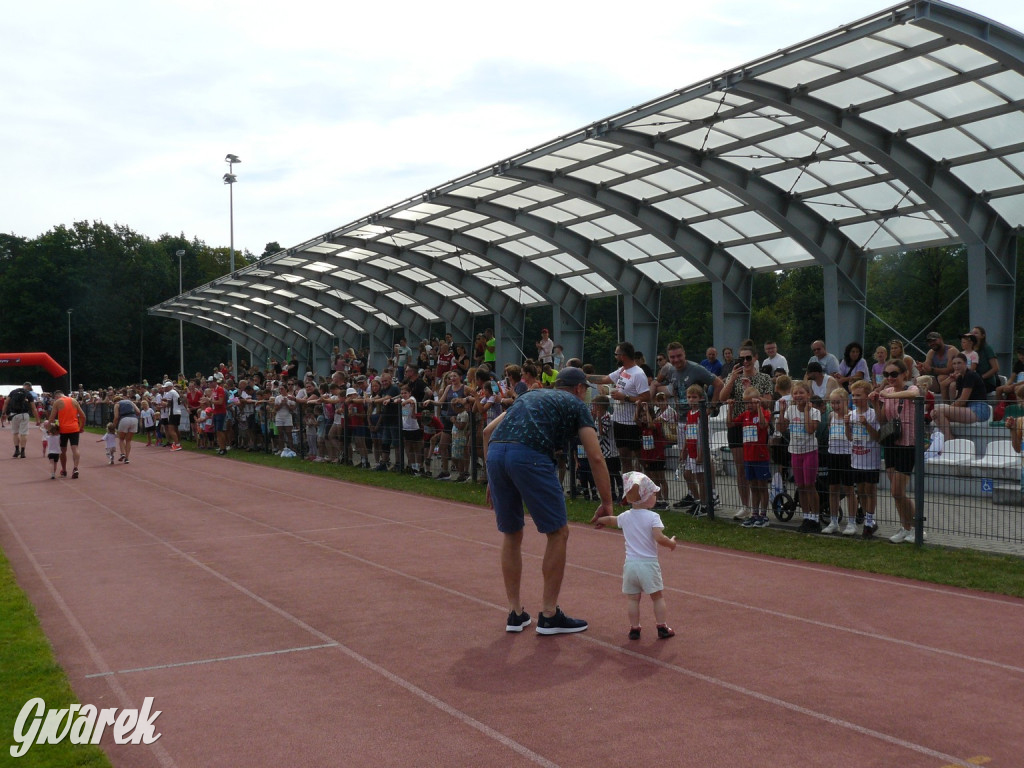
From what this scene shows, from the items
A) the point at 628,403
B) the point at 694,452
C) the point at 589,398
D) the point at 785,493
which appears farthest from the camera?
the point at 589,398

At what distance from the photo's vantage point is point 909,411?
9.77 m

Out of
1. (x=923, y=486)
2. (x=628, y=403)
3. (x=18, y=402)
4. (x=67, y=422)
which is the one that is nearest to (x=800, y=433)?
(x=923, y=486)

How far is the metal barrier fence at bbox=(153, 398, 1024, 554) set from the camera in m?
9.21

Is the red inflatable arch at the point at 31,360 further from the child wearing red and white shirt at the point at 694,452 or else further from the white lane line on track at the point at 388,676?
the child wearing red and white shirt at the point at 694,452

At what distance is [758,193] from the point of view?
62.4 ft

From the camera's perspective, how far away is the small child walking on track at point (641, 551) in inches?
260

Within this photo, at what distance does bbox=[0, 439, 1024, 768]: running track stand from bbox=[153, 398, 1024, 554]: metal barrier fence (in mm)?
1524

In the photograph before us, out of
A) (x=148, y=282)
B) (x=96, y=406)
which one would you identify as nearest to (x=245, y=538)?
(x=96, y=406)

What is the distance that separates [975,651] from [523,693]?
2.97 metres

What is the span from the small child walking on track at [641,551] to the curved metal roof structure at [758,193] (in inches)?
342

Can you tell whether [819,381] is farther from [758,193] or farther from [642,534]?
[758,193]

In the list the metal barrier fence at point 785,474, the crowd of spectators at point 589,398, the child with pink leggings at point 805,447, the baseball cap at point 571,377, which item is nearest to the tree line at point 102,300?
the crowd of spectators at point 589,398

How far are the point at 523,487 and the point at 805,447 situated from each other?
505 cm

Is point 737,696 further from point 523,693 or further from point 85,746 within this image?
point 85,746
